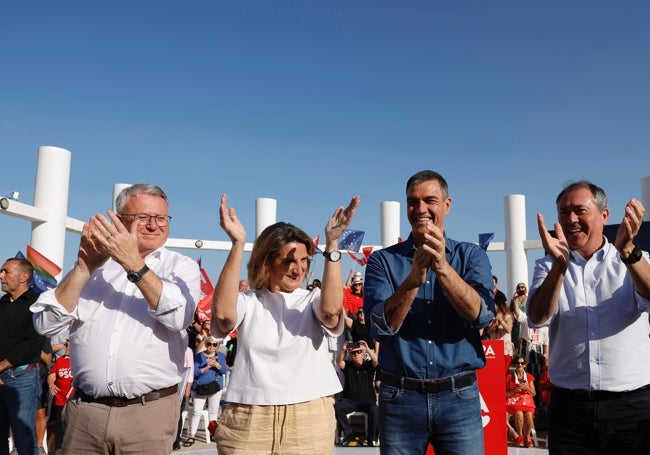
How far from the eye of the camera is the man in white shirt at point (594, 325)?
268 cm

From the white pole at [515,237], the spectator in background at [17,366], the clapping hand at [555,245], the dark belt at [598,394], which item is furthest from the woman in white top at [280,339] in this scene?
the white pole at [515,237]

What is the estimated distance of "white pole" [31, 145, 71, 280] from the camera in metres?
9.48

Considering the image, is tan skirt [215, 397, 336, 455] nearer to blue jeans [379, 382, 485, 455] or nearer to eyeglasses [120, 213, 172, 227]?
blue jeans [379, 382, 485, 455]

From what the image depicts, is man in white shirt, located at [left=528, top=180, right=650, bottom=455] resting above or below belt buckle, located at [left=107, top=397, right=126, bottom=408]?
above

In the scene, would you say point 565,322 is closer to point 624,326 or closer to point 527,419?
point 624,326

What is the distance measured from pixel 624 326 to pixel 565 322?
0.89 feet

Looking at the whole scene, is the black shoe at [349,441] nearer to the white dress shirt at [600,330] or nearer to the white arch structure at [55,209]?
the white arch structure at [55,209]

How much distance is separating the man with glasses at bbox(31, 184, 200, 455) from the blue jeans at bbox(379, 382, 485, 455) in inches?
43.1

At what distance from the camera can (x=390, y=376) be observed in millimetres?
2746

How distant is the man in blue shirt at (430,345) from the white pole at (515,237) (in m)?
11.6

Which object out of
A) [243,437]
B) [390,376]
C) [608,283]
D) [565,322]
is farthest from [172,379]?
[608,283]

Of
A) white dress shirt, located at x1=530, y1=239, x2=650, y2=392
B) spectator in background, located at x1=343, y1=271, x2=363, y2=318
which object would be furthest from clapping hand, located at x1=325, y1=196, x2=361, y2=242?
spectator in background, located at x1=343, y1=271, x2=363, y2=318

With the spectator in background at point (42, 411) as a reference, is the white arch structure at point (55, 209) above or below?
above

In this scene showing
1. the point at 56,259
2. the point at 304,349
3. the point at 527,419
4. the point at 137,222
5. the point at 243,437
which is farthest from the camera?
the point at 56,259
